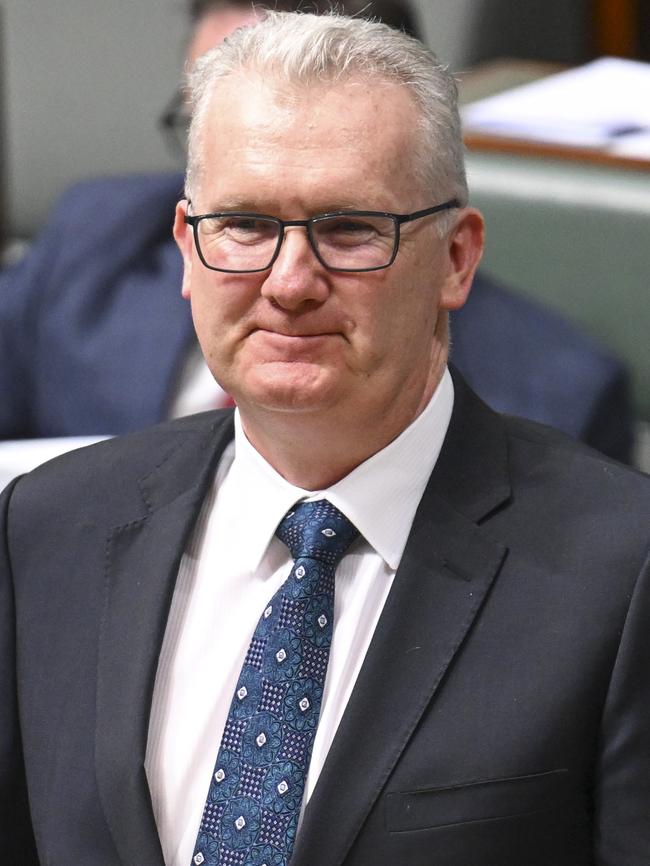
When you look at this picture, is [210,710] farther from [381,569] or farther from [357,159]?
[357,159]

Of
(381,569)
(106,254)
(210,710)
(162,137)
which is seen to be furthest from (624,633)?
(162,137)

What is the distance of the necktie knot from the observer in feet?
3.57

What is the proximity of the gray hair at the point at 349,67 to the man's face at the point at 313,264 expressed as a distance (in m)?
0.01

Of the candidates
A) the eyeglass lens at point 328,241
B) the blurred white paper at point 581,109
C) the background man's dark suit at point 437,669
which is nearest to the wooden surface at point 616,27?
the blurred white paper at point 581,109

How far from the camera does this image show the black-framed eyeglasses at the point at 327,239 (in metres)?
1.01

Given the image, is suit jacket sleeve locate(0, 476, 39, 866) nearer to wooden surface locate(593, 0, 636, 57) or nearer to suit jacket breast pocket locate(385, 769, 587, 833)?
suit jacket breast pocket locate(385, 769, 587, 833)

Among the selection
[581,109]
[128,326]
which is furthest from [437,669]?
[581,109]

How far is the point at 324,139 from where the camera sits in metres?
0.99

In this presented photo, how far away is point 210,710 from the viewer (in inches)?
43.0

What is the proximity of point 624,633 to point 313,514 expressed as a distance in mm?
240

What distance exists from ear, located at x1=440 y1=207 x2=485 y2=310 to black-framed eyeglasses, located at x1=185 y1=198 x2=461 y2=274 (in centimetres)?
6

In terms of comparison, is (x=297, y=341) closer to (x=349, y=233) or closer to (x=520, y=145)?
(x=349, y=233)

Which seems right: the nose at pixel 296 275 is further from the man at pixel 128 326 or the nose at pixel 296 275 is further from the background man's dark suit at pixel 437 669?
the man at pixel 128 326

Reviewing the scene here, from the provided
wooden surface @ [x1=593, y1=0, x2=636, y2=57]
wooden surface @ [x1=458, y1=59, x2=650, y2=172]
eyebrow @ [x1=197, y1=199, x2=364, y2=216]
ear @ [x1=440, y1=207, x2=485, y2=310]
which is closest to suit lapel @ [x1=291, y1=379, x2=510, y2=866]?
ear @ [x1=440, y1=207, x2=485, y2=310]
